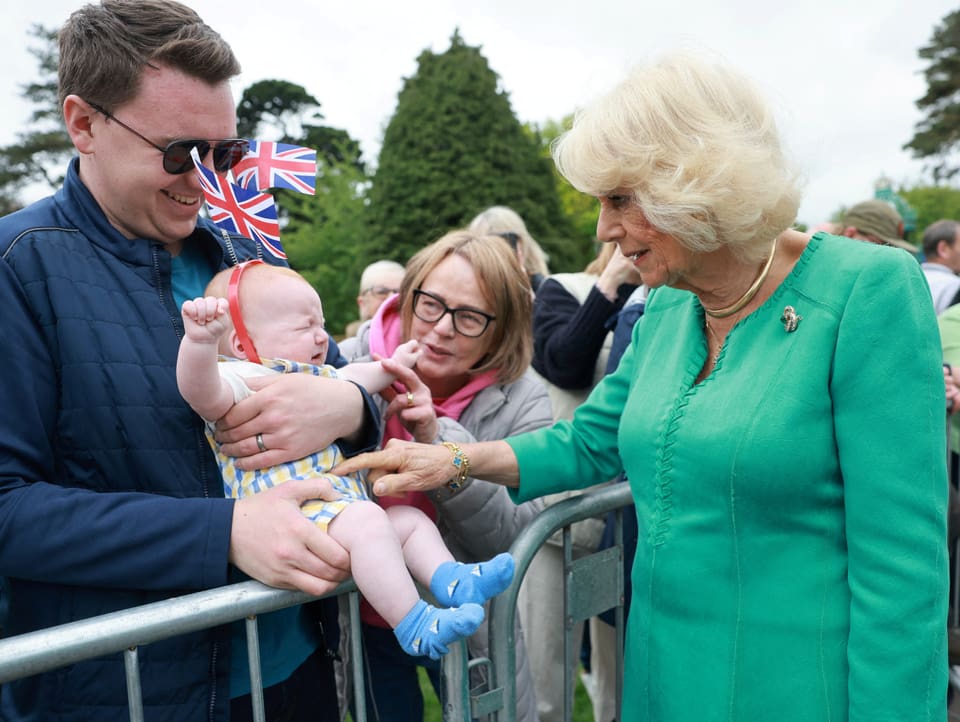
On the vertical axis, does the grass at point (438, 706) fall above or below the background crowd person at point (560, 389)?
below

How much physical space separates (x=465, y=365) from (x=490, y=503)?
1.78 ft

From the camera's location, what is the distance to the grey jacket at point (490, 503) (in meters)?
2.15

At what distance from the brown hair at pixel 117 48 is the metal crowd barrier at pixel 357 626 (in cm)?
102

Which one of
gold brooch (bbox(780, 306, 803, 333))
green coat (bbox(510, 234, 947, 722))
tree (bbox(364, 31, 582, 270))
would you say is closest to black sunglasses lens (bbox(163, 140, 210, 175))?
green coat (bbox(510, 234, 947, 722))

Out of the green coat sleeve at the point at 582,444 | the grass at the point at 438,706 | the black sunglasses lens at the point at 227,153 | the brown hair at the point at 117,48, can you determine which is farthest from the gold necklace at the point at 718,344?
the grass at the point at 438,706

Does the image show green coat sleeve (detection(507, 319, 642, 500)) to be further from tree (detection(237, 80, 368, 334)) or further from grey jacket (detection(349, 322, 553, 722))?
tree (detection(237, 80, 368, 334))

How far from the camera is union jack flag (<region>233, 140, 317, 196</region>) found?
188 centimetres

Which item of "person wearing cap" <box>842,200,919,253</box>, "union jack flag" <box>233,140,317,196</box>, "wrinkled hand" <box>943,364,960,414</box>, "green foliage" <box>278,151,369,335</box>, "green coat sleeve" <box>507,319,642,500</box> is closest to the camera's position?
"union jack flag" <box>233,140,317,196</box>

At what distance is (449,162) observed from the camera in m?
12.5

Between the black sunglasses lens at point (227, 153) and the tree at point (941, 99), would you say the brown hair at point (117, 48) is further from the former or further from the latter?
the tree at point (941, 99)

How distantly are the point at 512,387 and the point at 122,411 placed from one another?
1370mm

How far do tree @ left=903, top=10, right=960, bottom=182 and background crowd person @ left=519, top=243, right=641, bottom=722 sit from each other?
39.4m

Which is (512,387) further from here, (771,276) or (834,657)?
(834,657)

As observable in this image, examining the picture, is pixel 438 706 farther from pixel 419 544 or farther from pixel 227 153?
pixel 227 153
